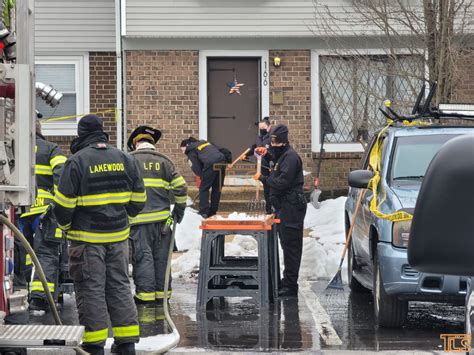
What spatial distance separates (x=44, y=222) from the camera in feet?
36.0

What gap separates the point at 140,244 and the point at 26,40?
5.31 metres

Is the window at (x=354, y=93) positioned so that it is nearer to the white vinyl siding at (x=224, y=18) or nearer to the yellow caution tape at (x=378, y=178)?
the white vinyl siding at (x=224, y=18)

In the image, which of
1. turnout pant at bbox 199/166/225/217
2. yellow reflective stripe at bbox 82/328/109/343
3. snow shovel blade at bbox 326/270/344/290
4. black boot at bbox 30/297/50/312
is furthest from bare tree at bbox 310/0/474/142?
yellow reflective stripe at bbox 82/328/109/343

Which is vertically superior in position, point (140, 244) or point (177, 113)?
point (177, 113)

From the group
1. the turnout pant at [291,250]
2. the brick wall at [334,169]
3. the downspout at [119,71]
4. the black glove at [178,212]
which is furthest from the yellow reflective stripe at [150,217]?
the brick wall at [334,169]

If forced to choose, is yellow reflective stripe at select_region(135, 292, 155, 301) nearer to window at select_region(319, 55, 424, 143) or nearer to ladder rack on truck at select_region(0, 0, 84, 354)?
ladder rack on truck at select_region(0, 0, 84, 354)

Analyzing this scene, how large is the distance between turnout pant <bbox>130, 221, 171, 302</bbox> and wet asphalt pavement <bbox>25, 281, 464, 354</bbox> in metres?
0.20

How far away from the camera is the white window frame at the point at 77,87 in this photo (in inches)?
850

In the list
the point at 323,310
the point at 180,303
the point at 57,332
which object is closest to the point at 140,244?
the point at 180,303

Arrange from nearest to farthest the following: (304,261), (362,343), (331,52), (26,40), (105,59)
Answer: (26,40)
(362,343)
(304,261)
(331,52)
(105,59)

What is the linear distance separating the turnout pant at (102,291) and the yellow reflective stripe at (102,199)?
12.8 inches

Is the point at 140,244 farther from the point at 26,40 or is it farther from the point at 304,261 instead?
the point at 26,40

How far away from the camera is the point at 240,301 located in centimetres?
1193

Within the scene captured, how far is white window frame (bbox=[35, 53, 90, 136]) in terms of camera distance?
21.6 metres
